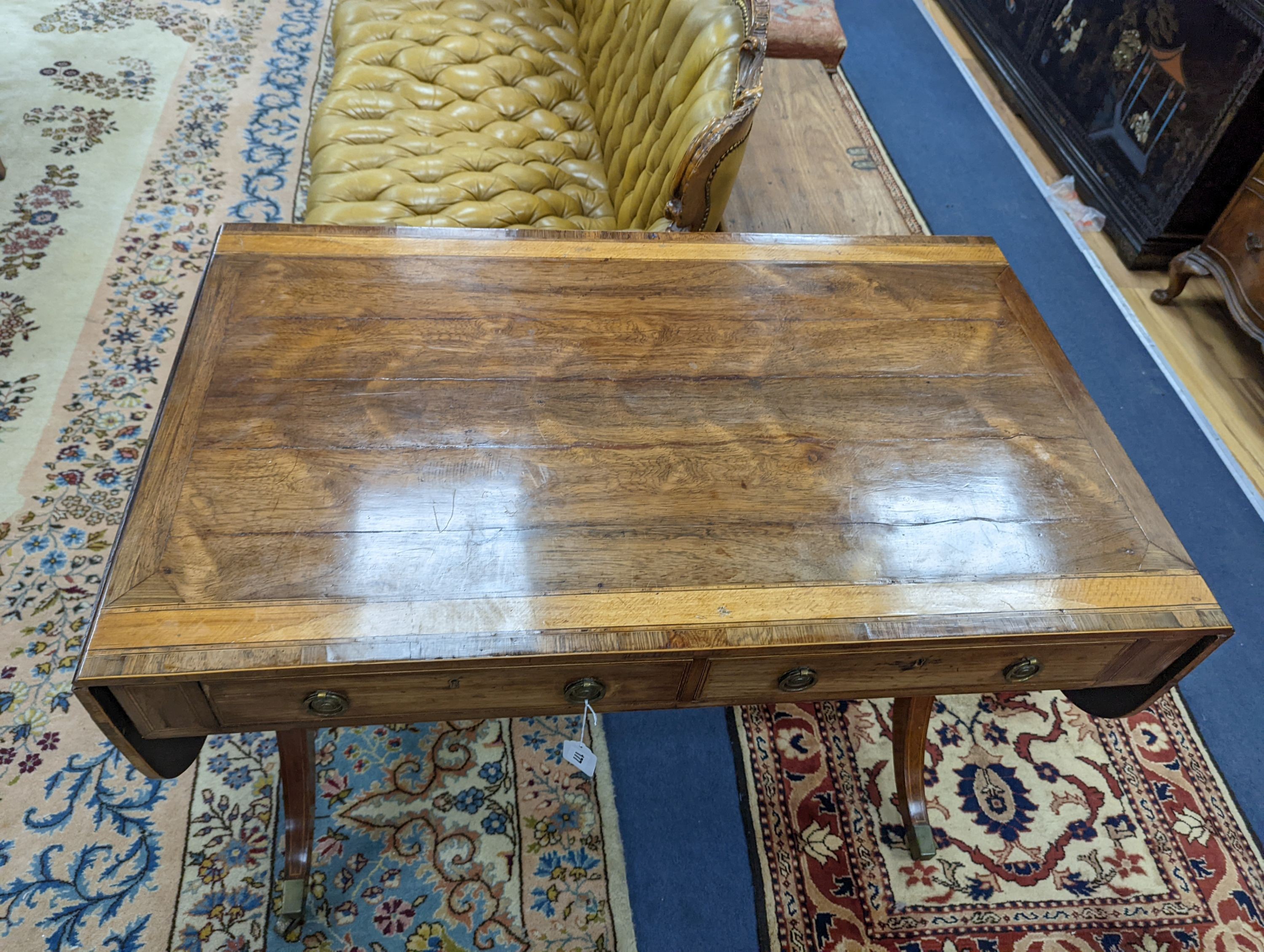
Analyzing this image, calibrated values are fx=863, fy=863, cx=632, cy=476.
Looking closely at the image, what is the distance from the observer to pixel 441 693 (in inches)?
44.3

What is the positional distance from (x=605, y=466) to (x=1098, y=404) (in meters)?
2.01

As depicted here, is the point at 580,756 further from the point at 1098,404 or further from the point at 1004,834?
the point at 1098,404

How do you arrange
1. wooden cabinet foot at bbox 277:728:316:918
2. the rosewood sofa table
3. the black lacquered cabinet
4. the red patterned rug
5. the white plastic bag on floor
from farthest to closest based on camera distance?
the white plastic bag on floor, the black lacquered cabinet, the red patterned rug, wooden cabinet foot at bbox 277:728:316:918, the rosewood sofa table

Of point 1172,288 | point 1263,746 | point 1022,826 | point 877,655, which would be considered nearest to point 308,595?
point 877,655

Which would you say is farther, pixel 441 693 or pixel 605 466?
pixel 605 466

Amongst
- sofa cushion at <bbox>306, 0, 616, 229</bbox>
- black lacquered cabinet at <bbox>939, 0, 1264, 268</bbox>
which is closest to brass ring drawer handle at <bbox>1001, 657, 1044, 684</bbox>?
sofa cushion at <bbox>306, 0, 616, 229</bbox>

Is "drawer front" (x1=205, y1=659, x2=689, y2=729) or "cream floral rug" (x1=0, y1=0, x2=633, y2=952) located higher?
"drawer front" (x1=205, y1=659, x2=689, y2=729)

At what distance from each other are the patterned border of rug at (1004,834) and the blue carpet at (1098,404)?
0.25 feet

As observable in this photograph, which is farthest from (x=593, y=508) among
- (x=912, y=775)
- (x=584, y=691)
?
(x=912, y=775)

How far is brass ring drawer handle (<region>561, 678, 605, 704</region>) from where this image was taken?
1.13 meters

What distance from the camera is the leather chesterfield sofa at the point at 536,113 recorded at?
1649mm

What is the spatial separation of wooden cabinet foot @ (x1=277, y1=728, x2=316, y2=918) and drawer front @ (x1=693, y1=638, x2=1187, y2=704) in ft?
2.49

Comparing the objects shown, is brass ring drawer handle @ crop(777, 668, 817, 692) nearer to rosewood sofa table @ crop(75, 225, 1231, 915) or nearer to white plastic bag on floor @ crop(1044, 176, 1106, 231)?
rosewood sofa table @ crop(75, 225, 1231, 915)

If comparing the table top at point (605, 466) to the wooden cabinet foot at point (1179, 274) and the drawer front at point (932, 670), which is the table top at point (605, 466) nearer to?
the drawer front at point (932, 670)
